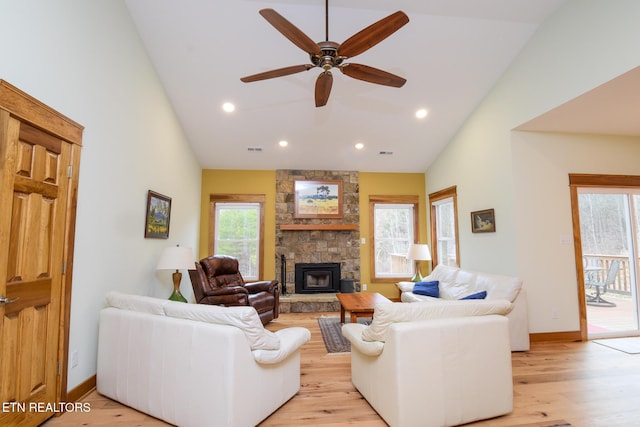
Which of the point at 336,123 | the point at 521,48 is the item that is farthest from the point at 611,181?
the point at 336,123

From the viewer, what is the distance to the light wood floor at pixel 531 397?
223 centimetres

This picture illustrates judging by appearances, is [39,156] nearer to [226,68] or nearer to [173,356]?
[173,356]

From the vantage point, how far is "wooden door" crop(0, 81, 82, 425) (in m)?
1.90

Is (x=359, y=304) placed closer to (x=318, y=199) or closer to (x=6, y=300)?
(x=318, y=199)

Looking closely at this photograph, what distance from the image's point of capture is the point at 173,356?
6.98ft

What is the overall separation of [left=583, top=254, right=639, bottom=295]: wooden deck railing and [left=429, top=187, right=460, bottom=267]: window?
1.75 metres

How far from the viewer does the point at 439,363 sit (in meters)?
2.07

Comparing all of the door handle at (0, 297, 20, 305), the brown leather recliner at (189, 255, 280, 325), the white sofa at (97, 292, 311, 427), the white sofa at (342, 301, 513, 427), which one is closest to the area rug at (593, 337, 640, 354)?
the white sofa at (342, 301, 513, 427)

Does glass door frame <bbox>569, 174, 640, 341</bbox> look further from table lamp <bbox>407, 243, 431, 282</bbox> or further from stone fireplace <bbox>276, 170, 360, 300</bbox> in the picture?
stone fireplace <bbox>276, 170, 360, 300</bbox>

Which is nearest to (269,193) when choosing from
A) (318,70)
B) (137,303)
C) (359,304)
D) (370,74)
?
(318,70)

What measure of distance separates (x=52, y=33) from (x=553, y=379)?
4964 millimetres

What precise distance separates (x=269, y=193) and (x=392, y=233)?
8.86 feet

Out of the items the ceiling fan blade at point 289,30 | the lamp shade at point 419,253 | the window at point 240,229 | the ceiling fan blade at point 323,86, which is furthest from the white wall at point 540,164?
the window at point 240,229

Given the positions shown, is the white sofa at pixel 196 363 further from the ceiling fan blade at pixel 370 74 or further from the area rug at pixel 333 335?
the ceiling fan blade at pixel 370 74
